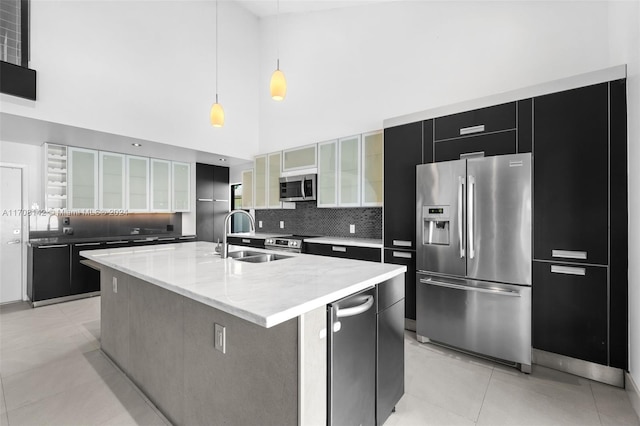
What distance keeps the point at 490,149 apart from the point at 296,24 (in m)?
4.13

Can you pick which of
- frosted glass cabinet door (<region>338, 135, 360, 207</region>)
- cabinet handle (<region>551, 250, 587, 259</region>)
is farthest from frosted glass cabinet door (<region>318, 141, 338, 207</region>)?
cabinet handle (<region>551, 250, 587, 259</region>)

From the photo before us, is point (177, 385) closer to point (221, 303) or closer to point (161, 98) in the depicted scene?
point (221, 303)

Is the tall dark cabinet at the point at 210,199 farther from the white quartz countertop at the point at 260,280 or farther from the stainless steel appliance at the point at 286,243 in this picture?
the white quartz countertop at the point at 260,280

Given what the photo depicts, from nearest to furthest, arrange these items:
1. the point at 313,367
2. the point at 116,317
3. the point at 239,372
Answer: the point at 313,367, the point at 239,372, the point at 116,317

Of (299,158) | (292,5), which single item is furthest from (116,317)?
(292,5)

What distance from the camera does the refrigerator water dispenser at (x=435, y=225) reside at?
2.72 m

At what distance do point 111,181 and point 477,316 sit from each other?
5.58 m

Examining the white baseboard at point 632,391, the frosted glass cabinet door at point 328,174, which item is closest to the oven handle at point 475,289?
the white baseboard at point 632,391

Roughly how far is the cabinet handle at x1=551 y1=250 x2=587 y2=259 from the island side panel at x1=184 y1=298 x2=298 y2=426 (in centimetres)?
227

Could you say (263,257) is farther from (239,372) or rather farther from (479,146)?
(479,146)

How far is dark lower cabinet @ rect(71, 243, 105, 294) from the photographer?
4359 millimetres

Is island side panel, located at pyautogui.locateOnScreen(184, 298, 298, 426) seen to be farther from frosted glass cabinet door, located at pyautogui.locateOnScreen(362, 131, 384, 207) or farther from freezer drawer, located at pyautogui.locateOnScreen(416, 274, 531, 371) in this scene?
frosted glass cabinet door, located at pyautogui.locateOnScreen(362, 131, 384, 207)

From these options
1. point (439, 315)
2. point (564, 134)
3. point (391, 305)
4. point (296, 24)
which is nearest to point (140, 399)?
point (391, 305)

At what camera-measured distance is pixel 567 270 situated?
7.38ft
